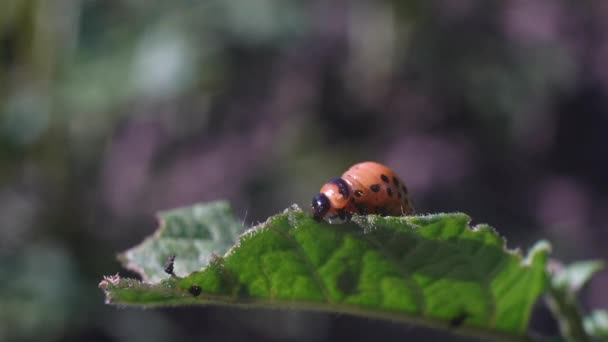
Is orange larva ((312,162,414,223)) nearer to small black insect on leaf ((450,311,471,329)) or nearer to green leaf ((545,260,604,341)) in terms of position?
small black insect on leaf ((450,311,471,329))

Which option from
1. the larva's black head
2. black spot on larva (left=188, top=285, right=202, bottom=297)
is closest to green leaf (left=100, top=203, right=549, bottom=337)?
black spot on larva (left=188, top=285, right=202, bottom=297)

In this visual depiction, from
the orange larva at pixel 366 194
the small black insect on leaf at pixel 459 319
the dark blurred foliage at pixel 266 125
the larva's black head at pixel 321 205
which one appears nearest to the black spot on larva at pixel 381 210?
the orange larva at pixel 366 194

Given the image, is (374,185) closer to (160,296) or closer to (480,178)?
(160,296)

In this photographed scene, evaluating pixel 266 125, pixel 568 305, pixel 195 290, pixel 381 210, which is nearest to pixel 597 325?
pixel 568 305

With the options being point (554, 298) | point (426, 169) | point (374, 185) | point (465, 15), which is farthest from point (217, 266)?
point (465, 15)

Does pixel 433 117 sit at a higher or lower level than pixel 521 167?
higher

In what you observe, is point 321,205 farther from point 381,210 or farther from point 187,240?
point 187,240
